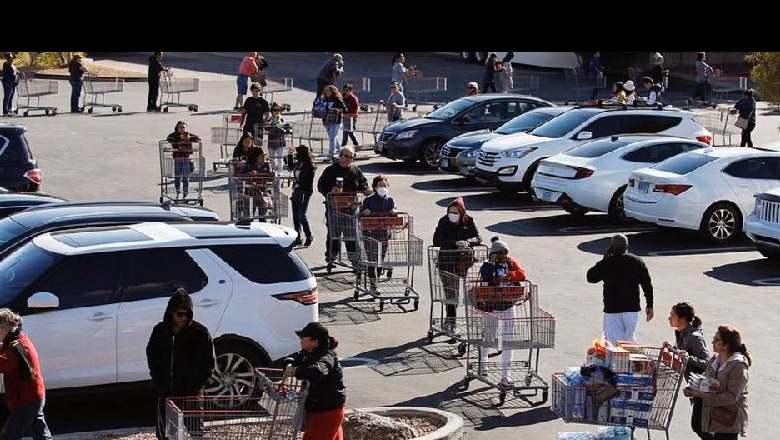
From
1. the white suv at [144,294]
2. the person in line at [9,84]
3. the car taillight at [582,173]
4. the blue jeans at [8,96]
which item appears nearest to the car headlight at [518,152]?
the car taillight at [582,173]

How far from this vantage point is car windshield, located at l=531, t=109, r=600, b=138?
81.3 ft

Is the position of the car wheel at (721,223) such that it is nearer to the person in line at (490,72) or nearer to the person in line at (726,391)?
the person in line at (726,391)

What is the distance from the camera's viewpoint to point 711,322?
14.9 metres

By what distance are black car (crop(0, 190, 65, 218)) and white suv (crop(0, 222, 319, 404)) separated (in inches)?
164

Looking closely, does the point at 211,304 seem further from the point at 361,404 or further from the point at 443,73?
the point at 443,73

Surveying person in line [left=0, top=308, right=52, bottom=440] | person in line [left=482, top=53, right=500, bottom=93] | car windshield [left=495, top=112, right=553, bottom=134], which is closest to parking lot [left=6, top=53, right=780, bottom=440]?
car windshield [left=495, top=112, right=553, bottom=134]

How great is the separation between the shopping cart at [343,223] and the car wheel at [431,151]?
1021 centimetres

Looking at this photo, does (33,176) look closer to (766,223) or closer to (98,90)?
(766,223)

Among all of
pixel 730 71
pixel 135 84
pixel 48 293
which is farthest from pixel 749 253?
pixel 730 71

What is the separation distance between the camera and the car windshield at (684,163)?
20438 mm

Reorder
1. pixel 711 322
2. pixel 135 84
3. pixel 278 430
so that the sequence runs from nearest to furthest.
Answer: pixel 278 430, pixel 711 322, pixel 135 84

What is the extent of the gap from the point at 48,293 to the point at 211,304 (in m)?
1.40

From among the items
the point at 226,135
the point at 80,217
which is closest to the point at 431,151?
the point at 226,135
